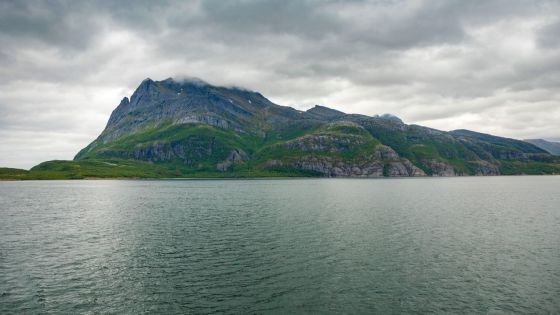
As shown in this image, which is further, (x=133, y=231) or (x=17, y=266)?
(x=133, y=231)

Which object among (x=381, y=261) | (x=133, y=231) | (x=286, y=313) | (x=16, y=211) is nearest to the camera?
(x=286, y=313)

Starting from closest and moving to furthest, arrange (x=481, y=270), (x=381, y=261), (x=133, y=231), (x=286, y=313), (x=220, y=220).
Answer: (x=286, y=313) → (x=481, y=270) → (x=381, y=261) → (x=133, y=231) → (x=220, y=220)

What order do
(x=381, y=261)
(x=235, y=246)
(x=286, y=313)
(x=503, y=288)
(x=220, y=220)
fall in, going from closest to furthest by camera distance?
(x=286, y=313), (x=503, y=288), (x=381, y=261), (x=235, y=246), (x=220, y=220)

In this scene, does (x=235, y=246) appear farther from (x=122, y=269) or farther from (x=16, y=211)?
(x=16, y=211)

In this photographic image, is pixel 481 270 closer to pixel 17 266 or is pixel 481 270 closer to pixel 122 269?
pixel 122 269

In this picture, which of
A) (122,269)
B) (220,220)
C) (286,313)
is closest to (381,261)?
(286,313)

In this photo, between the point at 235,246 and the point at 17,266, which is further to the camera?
the point at 235,246

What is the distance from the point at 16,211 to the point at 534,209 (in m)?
173

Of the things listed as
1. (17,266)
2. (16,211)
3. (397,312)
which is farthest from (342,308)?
(16,211)

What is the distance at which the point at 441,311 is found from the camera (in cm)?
3725

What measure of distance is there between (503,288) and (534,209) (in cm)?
9626

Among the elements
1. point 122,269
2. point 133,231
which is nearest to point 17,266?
point 122,269

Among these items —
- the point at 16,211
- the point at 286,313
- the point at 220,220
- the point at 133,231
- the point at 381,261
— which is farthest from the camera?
the point at 16,211

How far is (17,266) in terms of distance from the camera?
171ft
